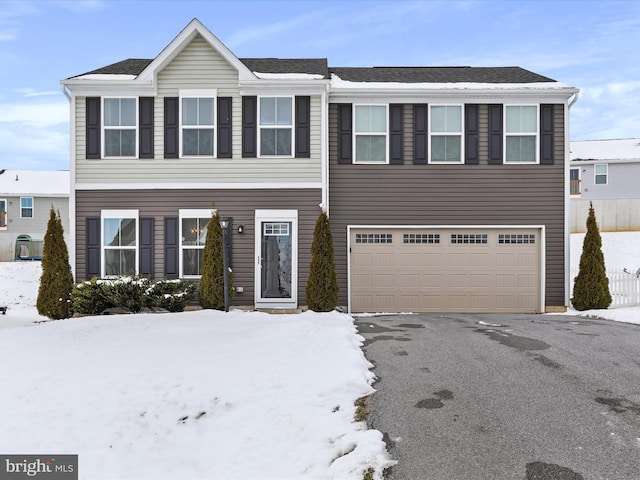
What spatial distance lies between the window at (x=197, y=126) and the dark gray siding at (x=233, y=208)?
3.66ft

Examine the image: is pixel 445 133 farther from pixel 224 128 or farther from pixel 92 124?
pixel 92 124

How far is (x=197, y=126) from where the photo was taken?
44.0ft

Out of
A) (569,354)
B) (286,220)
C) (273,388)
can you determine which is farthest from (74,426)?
(286,220)

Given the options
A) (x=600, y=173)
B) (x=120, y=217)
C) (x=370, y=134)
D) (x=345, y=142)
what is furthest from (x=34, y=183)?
(x=600, y=173)

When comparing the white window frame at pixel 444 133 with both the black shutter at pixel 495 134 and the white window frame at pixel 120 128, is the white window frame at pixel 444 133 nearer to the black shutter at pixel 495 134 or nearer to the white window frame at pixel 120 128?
the black shutter at pixel 495 134

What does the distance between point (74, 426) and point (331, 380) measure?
9.28 ft

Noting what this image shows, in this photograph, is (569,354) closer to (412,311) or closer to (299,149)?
(412,311)

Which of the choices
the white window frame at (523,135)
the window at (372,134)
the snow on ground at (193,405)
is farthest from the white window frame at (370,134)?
the snow on ground at (193,405)

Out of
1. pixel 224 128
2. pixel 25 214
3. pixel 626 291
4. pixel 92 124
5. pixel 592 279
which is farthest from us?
pixel 25 214

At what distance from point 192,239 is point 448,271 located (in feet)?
23.0

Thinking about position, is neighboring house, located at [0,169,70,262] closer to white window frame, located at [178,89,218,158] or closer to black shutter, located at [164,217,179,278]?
black shutter, located at [164,217,179,278]

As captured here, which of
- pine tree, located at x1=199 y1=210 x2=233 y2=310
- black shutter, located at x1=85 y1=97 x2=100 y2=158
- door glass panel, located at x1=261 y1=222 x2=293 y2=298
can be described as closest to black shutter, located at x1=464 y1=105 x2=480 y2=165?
door glass panel, located at x1=261 y1=222 x2=293 y2=298

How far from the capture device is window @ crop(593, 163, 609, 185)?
30.5 m

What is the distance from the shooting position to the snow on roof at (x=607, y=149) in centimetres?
3059
